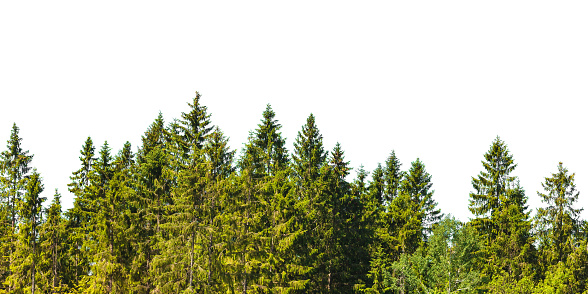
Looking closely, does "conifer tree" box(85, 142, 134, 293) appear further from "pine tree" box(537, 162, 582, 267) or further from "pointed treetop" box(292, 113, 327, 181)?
"pine tree" box(537, 162, 582, 267)

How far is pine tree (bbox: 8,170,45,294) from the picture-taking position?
44.4 m

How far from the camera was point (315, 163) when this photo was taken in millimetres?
40031

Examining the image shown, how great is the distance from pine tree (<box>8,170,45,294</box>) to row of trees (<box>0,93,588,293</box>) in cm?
11

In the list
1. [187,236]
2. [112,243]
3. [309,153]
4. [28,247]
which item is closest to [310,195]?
[309,153]

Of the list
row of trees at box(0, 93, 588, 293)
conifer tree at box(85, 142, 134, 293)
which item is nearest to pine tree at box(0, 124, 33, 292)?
row of trees at box(0, 93, 588, 293)

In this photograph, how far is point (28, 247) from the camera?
44781 millimetres


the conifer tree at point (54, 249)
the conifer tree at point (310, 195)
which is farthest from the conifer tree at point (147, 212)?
the conifer tree at point (54, 249)

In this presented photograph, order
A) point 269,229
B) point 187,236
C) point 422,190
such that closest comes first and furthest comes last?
1. point 187,236
2. point 269,229
3. point 422,190

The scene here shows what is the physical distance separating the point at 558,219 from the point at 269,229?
27.9m

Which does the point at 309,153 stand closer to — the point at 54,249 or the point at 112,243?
the point at 112,243

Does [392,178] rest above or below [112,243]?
above

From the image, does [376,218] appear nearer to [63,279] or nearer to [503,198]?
[503,198]

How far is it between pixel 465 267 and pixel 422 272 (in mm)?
3890

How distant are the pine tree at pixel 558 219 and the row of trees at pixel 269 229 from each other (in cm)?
12
